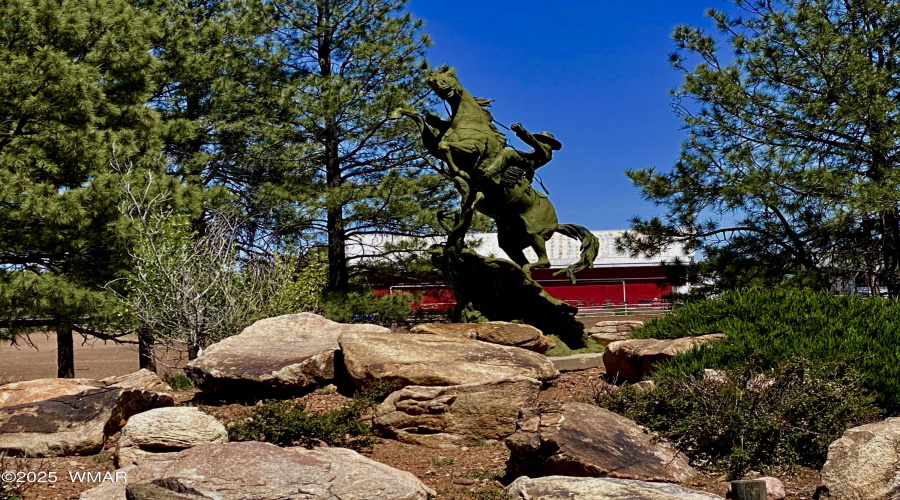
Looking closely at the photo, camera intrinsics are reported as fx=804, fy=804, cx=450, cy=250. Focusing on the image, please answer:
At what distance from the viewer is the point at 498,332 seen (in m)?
9.76

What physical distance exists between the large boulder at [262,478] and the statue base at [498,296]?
18.1 ft

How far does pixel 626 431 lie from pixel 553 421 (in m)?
0.63

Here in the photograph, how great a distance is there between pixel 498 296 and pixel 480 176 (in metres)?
1.62

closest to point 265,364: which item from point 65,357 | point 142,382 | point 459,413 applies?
point 142,382

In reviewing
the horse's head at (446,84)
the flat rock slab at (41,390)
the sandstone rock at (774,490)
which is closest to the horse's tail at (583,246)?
the horse's head at (446,84)

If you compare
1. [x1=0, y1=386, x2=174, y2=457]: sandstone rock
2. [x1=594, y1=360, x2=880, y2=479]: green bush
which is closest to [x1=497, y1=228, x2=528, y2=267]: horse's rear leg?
[x1=594, y1=360, x2=880, y2=479]: green bush

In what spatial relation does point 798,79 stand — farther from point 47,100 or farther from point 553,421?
point 47,100

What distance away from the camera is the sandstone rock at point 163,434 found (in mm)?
6234

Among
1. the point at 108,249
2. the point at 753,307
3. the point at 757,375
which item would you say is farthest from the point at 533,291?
the point at 108,249

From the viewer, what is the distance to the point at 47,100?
42.7ft

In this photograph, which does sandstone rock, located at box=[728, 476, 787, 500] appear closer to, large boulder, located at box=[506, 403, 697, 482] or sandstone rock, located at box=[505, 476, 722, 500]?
large boulder, located at box=[506, 403, 697, 482]

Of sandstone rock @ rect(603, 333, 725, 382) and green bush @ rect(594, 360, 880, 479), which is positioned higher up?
sandstone rock @ rect(603, 333, 725, 382)

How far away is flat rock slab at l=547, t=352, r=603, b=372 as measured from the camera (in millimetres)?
10039

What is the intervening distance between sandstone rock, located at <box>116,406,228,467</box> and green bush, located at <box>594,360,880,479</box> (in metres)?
3.42
